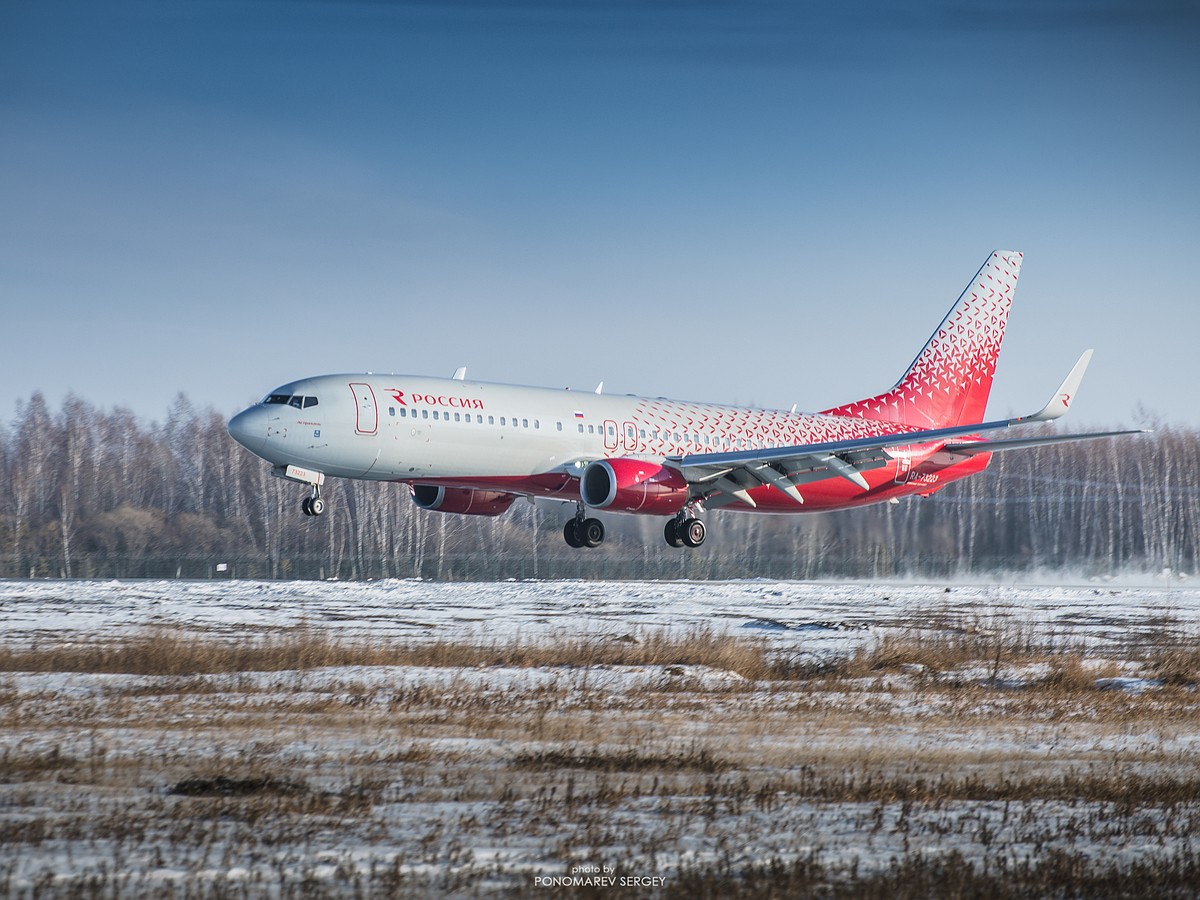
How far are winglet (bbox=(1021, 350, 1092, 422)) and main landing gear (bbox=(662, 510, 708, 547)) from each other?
994cm

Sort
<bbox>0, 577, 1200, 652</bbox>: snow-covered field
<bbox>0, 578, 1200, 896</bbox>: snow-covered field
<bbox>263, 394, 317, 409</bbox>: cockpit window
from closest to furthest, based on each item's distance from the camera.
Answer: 1. <bbox>0, 578, 1200, 896</bbox>: snow-covered field
2. <bbox>0, 577, 1200, 652</bbox>: snow-covered field
3. <bbox>263, 394, 317, 409</bbox>: cockpit window

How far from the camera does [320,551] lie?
81.4m

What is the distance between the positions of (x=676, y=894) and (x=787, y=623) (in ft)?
88.3

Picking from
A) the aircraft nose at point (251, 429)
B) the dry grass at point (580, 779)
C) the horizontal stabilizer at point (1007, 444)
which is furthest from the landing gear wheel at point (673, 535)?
the dry grass at point (580, 779)

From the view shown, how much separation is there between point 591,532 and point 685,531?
2836 millimetres

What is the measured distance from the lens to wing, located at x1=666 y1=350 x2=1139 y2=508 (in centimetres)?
3656

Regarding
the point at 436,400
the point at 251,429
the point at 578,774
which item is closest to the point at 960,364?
the point at 436,400

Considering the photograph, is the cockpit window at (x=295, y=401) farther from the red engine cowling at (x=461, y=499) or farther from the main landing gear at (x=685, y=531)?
the main landing gear at (x=685, y=531)

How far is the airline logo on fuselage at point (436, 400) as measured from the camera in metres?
32.4

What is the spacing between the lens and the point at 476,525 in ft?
276

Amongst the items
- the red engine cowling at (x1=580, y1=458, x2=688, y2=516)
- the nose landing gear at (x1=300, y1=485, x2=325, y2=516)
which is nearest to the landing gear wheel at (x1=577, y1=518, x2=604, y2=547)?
the red engine cowling at (x1=580, y1=458, x2=688, y2=516)

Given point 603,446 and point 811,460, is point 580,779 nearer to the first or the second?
point 603,446

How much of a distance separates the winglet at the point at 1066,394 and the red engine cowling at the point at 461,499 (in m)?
15.1

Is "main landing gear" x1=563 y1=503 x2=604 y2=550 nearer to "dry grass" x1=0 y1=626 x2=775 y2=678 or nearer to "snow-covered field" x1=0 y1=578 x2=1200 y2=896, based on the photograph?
"snow-covered field" x1=0 y1=578 x2=1200 y2=896
